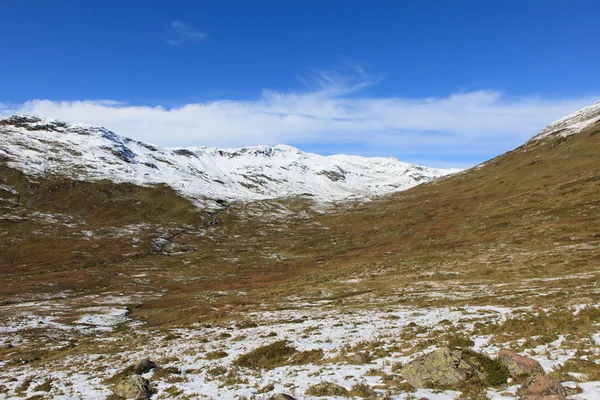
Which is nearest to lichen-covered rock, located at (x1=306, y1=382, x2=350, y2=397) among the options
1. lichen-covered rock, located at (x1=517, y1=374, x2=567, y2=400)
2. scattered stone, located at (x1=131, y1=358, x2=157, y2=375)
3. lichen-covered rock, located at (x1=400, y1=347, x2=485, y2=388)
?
lichen-covered rock, located at (x1=400, y1=347, x2=485, y2=388)

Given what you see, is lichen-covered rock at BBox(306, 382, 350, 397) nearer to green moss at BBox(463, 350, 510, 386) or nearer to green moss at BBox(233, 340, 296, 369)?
green moss at BBox(463, 350, 510, 386)

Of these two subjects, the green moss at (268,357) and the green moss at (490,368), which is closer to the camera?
the green moss at (490,368)

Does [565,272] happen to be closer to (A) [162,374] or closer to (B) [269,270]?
(A) [162,374]

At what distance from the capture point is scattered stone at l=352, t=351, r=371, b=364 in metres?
20.5

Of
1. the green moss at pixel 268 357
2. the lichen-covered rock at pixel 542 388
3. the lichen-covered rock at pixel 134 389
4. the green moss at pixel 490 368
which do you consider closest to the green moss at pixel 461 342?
the green moss at pixel 490 368

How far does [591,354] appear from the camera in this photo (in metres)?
16.0

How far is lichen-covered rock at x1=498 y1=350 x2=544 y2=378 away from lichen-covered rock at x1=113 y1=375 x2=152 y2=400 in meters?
18.3

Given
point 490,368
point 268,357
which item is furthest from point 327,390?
point 268,357

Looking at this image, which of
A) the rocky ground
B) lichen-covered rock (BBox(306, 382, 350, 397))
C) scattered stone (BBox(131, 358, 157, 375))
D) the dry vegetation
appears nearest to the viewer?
the rocky ground

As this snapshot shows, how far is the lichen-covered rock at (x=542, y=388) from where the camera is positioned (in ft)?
40.6

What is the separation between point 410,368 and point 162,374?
15.5m

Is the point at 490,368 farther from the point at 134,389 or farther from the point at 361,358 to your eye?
the point at 134,389

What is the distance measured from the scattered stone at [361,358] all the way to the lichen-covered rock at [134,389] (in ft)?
38.5

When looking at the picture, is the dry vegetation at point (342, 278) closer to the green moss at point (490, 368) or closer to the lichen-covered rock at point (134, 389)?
the green moss at point (490, 368)
